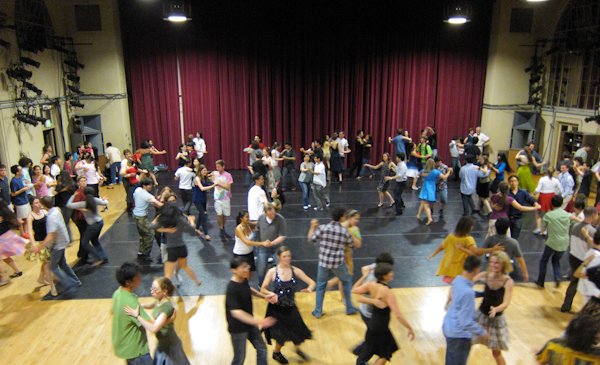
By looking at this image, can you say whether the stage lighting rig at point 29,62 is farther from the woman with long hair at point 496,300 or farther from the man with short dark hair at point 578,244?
the man with short dark hair at point 578,244

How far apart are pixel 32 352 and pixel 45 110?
25.4ft

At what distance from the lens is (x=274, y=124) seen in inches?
535

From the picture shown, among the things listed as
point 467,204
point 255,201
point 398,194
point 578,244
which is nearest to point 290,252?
point 255,201

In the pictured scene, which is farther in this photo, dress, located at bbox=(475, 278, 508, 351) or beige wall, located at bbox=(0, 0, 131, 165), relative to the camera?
beige wall, located at bbox=(0, 0, 131, 165)

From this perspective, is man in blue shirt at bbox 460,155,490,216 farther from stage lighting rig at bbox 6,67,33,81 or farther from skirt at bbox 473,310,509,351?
stage lighting rig at bbox 6,67,33,81

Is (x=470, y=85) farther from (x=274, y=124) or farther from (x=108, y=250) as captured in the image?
(x=108, y=250)

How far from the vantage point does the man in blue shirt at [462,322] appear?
3418 millimetres

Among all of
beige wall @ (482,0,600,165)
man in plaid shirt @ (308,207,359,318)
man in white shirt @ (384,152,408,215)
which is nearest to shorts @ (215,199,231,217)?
man in plaid shirt @ (308,207,359,318)

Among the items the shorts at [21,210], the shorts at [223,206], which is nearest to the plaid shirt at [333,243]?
the shorts at [223,206]

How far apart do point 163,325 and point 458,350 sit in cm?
236

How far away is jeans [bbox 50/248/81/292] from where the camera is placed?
5.41 m

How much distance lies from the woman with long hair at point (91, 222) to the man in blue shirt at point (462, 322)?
485 centimetres

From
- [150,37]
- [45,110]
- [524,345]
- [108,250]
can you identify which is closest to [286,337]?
[524,345]

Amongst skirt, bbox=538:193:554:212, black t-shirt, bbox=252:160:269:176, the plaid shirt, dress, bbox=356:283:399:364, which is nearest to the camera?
dress, bbox=356:283:399:364
